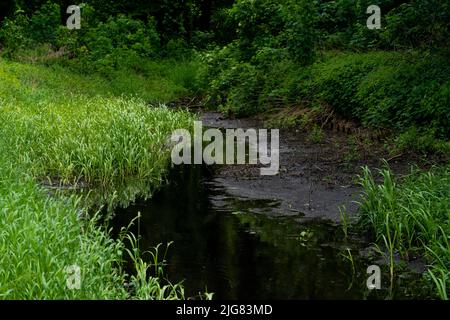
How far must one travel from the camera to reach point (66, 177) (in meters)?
10.1

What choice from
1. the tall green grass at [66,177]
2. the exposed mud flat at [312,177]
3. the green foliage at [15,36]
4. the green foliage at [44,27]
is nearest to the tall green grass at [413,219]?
the exposed mud flat at [312,177]

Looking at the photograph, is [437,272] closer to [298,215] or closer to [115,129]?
[298,215]

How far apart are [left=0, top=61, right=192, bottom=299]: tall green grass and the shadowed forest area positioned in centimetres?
3

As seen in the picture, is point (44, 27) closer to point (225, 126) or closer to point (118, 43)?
point (118, 43)

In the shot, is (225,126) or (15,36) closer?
(225,126)

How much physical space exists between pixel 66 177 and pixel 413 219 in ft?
17.8

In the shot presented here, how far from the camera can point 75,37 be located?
83.8 ft

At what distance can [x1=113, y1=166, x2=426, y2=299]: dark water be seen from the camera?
657 cm

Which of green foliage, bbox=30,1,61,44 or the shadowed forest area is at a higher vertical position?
green foliage, bbox=30,1,61,44

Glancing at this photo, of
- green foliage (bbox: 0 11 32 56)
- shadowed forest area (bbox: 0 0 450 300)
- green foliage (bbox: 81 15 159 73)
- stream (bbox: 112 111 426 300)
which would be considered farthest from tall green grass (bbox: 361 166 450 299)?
green foliage (bbox: 0 11 32 56)

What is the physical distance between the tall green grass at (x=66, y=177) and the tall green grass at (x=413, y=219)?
270cm

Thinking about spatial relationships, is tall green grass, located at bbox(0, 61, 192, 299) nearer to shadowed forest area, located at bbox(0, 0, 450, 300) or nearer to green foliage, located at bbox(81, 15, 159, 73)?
shadowed forest area, located at bbox(0, 0, 450, 300)

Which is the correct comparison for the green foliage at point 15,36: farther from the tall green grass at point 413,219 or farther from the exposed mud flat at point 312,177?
the tall green grass at point 413,219

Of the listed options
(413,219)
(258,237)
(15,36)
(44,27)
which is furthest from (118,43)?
(413,219)
